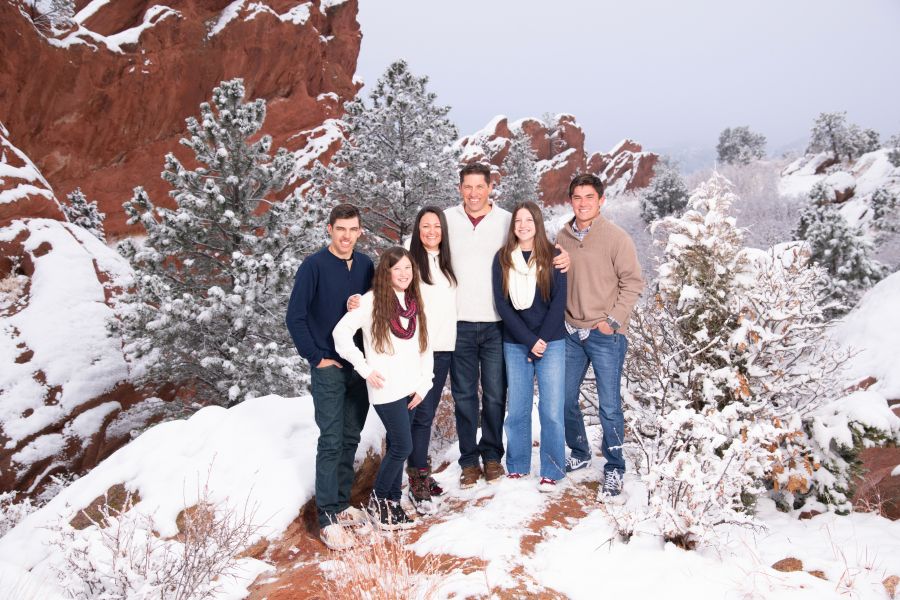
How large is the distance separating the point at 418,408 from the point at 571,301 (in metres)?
1.63

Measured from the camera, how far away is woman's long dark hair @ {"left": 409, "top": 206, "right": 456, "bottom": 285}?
13.3 ft

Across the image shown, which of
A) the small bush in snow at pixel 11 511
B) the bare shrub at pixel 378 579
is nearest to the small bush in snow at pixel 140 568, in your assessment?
the bare shrub at pixel 378 579

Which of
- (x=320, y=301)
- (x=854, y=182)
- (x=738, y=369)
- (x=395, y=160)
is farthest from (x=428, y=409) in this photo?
(x=854, y=182)

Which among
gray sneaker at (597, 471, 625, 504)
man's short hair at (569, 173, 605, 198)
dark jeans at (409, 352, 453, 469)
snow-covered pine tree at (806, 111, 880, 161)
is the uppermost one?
snow-covered pine tree at (806, 111, 880, 161)

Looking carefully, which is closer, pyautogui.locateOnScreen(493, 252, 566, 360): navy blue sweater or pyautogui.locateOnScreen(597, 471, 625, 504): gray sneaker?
pyautogui.locateOnScreen(493, 252, 566, 360): navy blue sweater

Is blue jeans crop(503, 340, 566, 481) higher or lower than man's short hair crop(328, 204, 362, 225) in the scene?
lower

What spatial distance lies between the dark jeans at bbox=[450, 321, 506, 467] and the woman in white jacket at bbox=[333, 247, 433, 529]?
0.51 m

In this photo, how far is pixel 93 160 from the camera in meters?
28.1

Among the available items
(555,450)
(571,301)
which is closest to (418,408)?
(555,450)

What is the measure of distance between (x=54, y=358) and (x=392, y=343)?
1156cm

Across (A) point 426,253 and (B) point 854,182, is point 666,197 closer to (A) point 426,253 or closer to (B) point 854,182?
(B) point 854,182

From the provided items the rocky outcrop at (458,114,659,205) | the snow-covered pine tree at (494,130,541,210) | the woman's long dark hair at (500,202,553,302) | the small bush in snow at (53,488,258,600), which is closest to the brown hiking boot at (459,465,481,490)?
the woman's long dark hair at (500,202,553,302)

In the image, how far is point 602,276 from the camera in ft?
13.9

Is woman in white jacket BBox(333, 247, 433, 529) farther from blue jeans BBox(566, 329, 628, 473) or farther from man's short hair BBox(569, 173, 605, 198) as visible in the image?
man's short hair BBox(569, 173, 605, 198)
